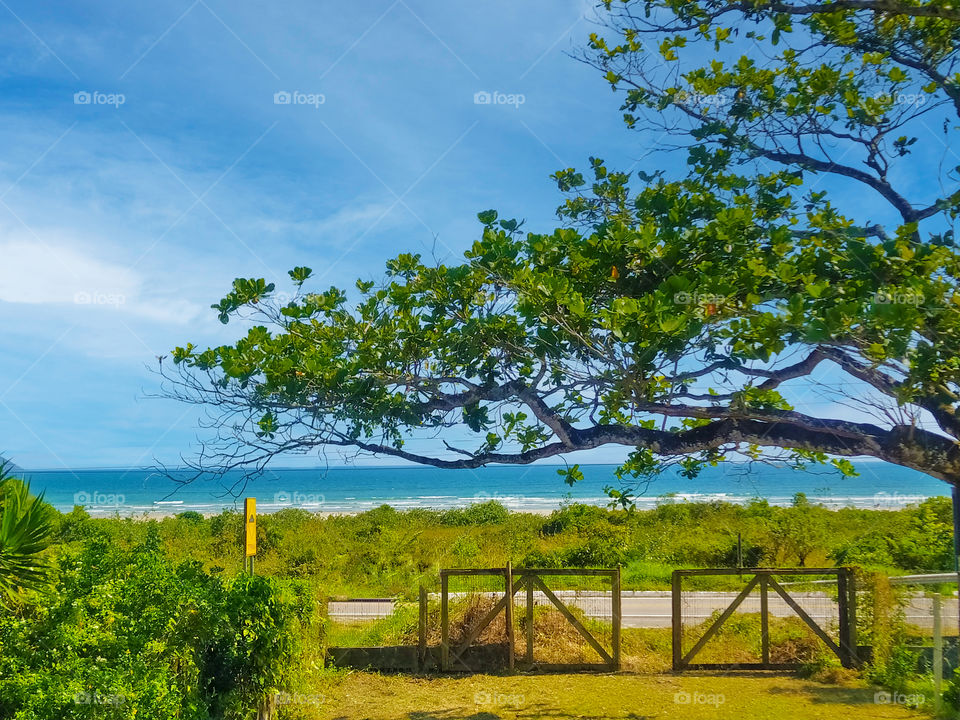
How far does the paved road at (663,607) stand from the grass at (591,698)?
7.20 ft

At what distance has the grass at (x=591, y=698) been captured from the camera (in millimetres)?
9359

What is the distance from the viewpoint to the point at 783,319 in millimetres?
5738

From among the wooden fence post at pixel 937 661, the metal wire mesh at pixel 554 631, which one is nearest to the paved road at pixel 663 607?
the metal wire mesh at pixel 554 631

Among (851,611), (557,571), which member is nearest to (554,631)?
(557,571)

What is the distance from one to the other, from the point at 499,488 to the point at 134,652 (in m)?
90.9

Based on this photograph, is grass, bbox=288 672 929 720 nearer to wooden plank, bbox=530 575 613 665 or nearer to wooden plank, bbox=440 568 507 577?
wooden plank, bbox=530 575 613 665

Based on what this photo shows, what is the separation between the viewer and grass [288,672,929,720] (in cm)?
936

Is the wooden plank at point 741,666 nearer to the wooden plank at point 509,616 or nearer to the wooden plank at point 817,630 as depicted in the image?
the wooden plank at point 817,630

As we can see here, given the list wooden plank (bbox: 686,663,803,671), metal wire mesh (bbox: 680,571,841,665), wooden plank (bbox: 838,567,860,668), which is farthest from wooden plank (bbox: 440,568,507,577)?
wooden plank (bbox: 838,567,860,668)

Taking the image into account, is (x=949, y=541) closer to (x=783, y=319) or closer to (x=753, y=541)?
(x=753, y=541)

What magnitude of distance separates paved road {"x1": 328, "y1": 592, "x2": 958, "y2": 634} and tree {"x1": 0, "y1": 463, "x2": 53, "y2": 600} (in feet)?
30.7

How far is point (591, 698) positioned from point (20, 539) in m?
7.39

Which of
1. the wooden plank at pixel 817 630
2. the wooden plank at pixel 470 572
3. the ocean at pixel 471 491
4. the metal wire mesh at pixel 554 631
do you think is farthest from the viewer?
the ocean at pixel 471 491

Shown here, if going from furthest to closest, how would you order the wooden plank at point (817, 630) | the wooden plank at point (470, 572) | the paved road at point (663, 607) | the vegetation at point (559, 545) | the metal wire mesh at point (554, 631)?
the vegetation at point (559, 545), the paved road at point (663, 607), the wooden plank at point (470, 572), the metal wire mesh at point (554, 631), the wooden plank at point (817, 630)
